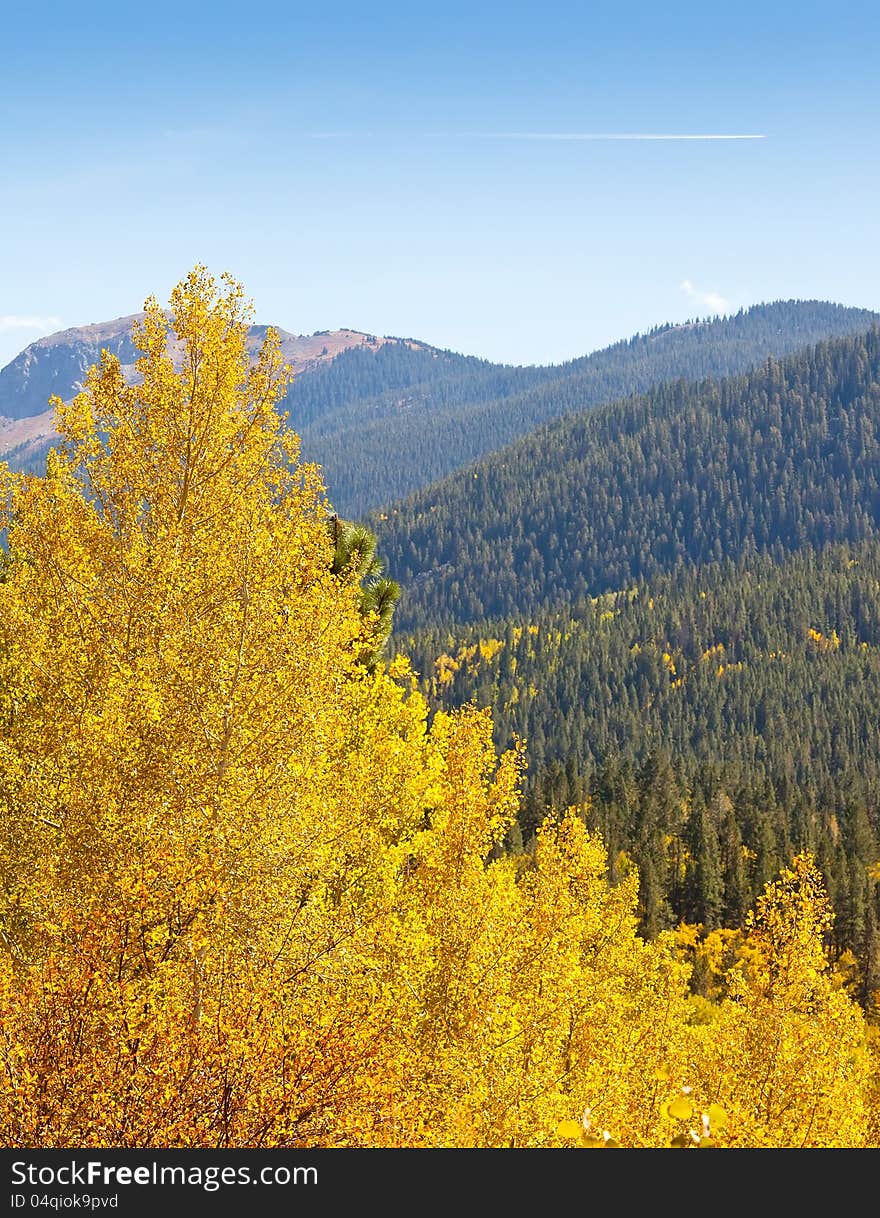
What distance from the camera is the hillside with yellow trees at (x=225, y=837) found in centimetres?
1363

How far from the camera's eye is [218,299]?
18734 millimetres

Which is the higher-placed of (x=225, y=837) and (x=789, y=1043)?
(x=225, y=837)

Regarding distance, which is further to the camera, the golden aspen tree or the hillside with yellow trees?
the golden aspen tree

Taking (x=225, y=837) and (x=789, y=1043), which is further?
(x=789, y=1043)

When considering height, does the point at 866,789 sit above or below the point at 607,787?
below

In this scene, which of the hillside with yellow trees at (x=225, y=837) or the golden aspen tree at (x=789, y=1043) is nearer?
the hillside with yellow trees at (x=225, y=837)

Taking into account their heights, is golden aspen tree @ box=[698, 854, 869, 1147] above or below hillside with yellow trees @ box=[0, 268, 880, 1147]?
below

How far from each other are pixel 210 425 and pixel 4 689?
762 centimetres

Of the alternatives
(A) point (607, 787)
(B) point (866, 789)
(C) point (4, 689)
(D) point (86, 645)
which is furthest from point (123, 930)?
(B) point (866, 789)

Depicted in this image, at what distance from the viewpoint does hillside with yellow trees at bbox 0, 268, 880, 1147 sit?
44.7 feet

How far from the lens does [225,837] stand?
14.7 meters

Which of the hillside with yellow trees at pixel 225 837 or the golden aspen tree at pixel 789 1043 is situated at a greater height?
the hillside with yellow trees at pixel 225 837

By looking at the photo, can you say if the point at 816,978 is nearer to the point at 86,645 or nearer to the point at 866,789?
the point at 86,645

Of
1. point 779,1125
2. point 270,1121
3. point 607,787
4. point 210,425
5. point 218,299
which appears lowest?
point 607,787
